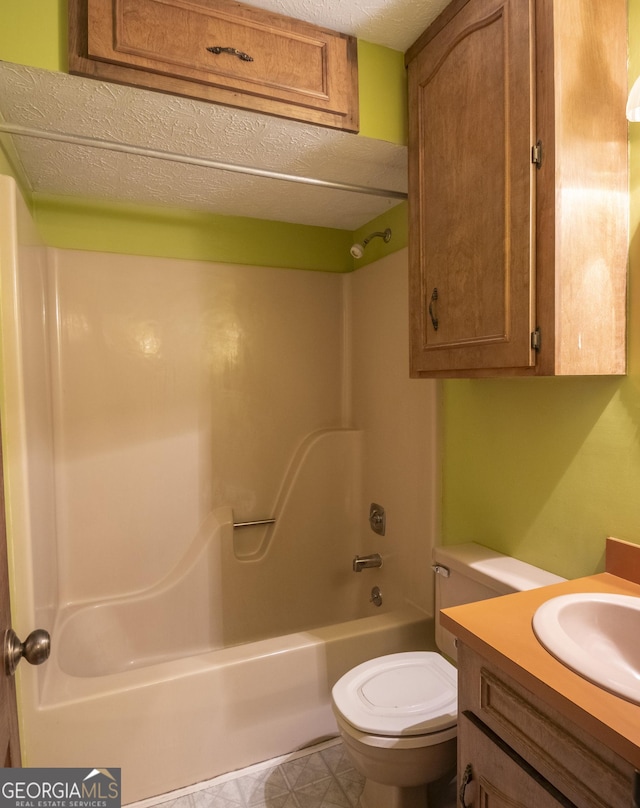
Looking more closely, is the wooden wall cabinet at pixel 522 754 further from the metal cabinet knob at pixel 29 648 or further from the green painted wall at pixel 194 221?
the green painted wall at pixel 194 221

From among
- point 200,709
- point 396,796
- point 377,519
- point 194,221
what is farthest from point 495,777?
point 194,221

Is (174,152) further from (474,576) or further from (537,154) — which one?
(474,576)

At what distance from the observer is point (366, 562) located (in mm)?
2242

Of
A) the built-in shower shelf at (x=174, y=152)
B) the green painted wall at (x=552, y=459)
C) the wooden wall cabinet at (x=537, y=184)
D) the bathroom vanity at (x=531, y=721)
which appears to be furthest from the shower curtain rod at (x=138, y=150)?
the bathroom vanity at (x=531, y=721)

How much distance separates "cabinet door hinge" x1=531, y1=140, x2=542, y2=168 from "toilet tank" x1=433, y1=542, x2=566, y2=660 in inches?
42.8

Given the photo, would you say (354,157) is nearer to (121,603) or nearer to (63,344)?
(63,344)

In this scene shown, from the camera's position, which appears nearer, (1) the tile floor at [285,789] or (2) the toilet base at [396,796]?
(2) the toilet base at [396,796]

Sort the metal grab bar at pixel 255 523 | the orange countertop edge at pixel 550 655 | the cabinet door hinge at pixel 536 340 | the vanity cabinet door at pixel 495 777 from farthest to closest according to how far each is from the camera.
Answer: the metal grab bar at pixel 255 523, the cabinet door hinge at pixel 536 340, the vanity cabinet door at pixel 495 777, the orange countertop edge at pixel 550 655

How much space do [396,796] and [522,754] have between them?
0.72 metres

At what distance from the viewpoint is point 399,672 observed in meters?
1.50

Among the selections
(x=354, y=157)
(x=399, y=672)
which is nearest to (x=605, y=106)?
(x=354, y=157)

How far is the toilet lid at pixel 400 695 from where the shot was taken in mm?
1254

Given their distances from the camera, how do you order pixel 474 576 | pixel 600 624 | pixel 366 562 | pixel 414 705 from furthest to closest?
pixel 366 562
pixel 474 576
pixel 414 705
pixel 600 624

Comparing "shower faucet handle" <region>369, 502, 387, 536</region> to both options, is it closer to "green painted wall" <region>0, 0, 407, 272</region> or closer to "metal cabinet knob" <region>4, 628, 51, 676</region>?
"green painted wall" <region>0, 0, 407, 272</region>
